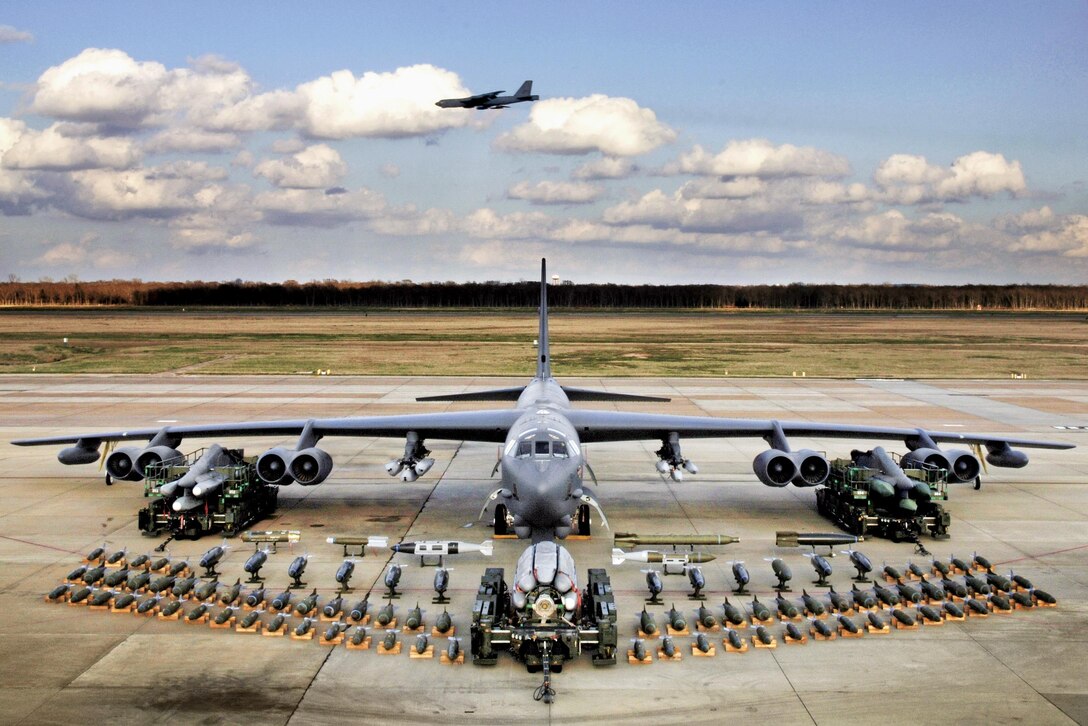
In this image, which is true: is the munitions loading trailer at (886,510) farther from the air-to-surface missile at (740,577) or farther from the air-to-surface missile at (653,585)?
the air-to-surface missile at (653,585)

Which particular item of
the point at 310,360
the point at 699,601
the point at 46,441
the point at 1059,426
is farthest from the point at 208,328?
the point at 699,601

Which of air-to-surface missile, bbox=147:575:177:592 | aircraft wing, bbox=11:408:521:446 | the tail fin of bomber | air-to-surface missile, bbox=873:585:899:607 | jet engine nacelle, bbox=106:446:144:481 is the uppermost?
the tail fin of bomber

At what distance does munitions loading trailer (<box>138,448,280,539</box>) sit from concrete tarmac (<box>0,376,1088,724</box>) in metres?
0.51

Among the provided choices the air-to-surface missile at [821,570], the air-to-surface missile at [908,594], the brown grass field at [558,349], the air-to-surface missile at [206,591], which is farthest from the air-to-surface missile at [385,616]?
the brown grass field at [558,349]

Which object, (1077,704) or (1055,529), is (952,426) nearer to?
(1055,529)

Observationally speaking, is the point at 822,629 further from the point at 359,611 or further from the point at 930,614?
the point at 359,611

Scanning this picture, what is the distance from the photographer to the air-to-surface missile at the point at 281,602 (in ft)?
60.3

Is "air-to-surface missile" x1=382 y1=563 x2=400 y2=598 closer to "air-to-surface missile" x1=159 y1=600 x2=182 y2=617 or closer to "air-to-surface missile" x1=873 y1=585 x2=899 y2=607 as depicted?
"air-to-surface missile" x1=159 y1=600 x2=182 y2=617

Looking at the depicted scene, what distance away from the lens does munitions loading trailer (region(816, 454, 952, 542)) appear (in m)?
24.7

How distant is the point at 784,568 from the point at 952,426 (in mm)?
28298

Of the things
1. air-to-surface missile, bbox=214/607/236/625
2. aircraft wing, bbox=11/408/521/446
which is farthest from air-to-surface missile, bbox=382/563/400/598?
aircraft wing, bbox=11/408/521/446

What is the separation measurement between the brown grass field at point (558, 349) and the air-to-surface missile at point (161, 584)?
46.6 metres

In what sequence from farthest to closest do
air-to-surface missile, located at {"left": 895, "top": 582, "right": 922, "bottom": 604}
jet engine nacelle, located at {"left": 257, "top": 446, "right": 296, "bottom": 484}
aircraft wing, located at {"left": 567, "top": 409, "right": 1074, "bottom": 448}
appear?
aircraft wing, located at {"left": 567, "top": 409, "right": 1074, "bottom": 448}
jet engine nacelle, located at {"left": 257, "top": 446, "right": 296, "bottom": 484}
air-to-surface missile, located at {"left": 895, "top": 582, "right": 922, "bottom": 604}

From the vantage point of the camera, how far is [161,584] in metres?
19.1
